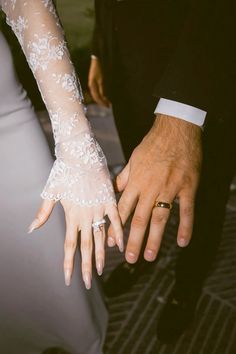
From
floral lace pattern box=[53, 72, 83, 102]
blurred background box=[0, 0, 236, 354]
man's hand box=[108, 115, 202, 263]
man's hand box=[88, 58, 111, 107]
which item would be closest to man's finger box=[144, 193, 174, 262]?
man's hand box=[108, 115, 202, 263]

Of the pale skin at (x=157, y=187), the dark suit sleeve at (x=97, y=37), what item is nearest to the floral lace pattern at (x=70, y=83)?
the pale skin at (x=157, y=187)

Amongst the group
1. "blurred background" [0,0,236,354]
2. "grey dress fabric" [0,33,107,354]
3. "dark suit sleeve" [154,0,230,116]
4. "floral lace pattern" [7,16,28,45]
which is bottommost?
"blurred background" [0,0,236,354]

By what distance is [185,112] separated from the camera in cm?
93

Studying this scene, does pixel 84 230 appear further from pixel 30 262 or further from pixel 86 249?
pixel 30 262

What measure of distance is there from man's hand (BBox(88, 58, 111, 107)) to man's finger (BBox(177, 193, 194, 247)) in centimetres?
111

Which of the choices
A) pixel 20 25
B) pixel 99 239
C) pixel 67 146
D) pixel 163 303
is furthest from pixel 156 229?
pixel 163 303

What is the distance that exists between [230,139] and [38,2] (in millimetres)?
838

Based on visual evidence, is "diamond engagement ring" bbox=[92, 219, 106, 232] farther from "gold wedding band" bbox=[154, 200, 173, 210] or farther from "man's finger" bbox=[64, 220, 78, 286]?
"gold wedding band" bbox=[154, 200, 173, 210]

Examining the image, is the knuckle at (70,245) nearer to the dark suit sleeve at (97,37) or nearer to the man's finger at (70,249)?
the man's finger at (70,249)

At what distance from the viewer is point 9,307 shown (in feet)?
4.09

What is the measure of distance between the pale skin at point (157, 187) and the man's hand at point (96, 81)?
975 millimetres

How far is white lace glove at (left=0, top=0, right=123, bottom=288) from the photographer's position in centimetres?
85

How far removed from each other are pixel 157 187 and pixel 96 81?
1.13 metres

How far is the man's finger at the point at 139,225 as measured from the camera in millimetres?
840
